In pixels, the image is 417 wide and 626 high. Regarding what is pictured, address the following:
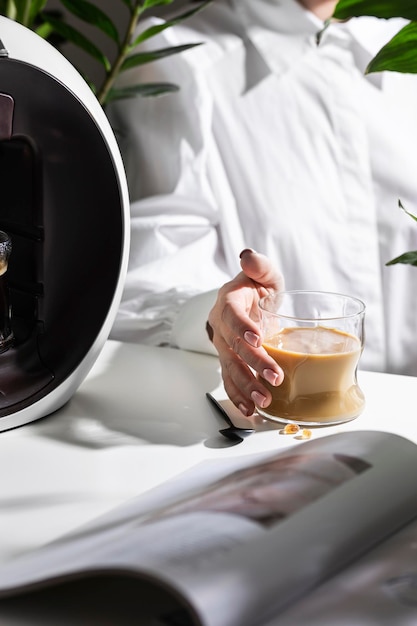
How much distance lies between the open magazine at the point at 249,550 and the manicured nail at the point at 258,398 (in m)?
0.14

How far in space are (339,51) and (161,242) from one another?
427mm

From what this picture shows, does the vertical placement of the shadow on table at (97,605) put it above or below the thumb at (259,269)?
below

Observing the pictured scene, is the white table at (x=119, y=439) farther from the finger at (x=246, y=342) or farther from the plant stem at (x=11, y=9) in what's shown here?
the plant stem at (x=11, y=9)

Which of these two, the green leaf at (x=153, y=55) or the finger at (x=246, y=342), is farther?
the green leaf at (x=153, y=55)

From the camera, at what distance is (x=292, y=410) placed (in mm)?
686

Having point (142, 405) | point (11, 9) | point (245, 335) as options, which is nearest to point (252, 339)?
point (245, 335)

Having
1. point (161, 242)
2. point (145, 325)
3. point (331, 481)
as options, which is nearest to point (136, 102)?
point (161, 242)

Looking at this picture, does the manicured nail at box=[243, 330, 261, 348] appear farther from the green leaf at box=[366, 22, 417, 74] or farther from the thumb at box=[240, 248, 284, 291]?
the green leaf at box=[366, 22, 417, 74]

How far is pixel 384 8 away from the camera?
49cm

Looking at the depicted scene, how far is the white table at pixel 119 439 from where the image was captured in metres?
0.56

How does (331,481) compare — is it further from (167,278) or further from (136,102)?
(136,102)

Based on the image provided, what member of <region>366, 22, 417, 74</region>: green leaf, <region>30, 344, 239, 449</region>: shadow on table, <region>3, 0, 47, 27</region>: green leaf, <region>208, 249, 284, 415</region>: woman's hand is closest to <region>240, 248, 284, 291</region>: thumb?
<region>208, 249, 284, 415</region>: woman's hand

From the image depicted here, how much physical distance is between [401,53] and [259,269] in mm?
291

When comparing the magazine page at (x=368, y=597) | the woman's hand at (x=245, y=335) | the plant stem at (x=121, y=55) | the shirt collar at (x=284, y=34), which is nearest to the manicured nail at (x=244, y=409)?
the woman's hand at (x=245, y=335)
